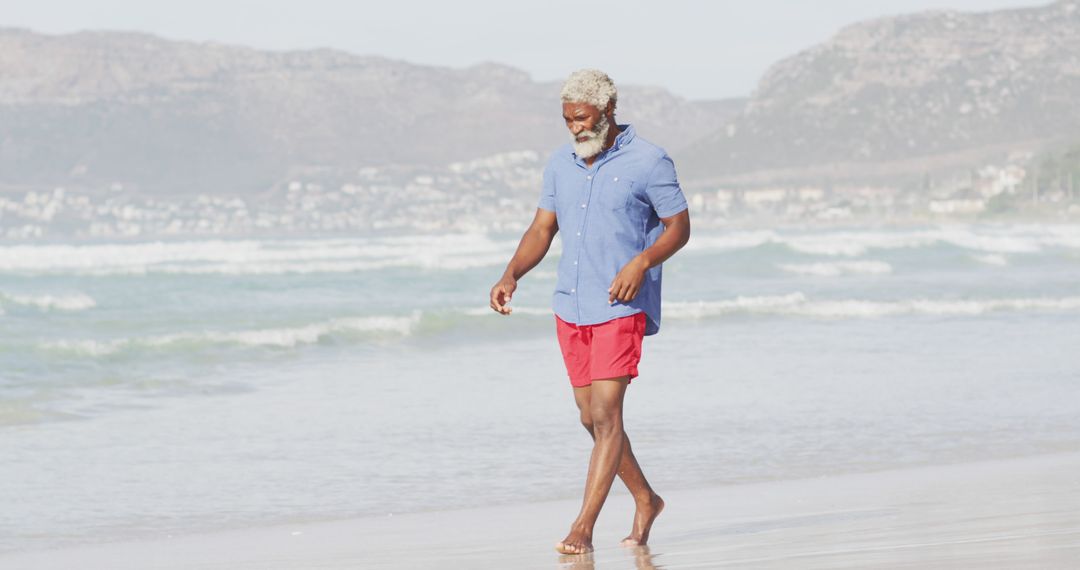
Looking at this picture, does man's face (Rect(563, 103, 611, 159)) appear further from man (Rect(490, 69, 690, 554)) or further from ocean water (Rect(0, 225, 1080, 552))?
ocean water (Rect(0, 225, 1080, 552))

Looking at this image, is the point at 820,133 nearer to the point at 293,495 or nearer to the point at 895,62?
the point at 895,62

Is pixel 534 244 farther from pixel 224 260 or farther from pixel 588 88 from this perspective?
pixel 224 260

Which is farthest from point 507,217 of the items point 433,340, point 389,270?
point 433,340

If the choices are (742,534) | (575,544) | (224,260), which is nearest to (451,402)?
(742,534)

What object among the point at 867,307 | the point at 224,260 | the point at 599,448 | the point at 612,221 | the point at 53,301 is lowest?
the point at 224,260

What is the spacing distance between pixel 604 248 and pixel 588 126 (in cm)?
38

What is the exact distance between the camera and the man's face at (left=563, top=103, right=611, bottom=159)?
4.83 metres

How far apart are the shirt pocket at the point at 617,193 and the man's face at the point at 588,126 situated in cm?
11

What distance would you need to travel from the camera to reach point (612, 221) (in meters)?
4.87

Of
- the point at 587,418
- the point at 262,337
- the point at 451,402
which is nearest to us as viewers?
the point at 587,418

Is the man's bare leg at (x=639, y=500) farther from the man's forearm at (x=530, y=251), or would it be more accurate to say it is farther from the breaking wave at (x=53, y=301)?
the breaking wave at (x=53, y=301)

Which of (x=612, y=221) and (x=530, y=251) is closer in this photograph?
(x=612, y=221)

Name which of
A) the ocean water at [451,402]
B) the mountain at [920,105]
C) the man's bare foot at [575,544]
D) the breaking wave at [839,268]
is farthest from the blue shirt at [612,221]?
the mountain at [920,105]

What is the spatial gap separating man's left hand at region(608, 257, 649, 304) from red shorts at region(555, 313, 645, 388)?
11cm
